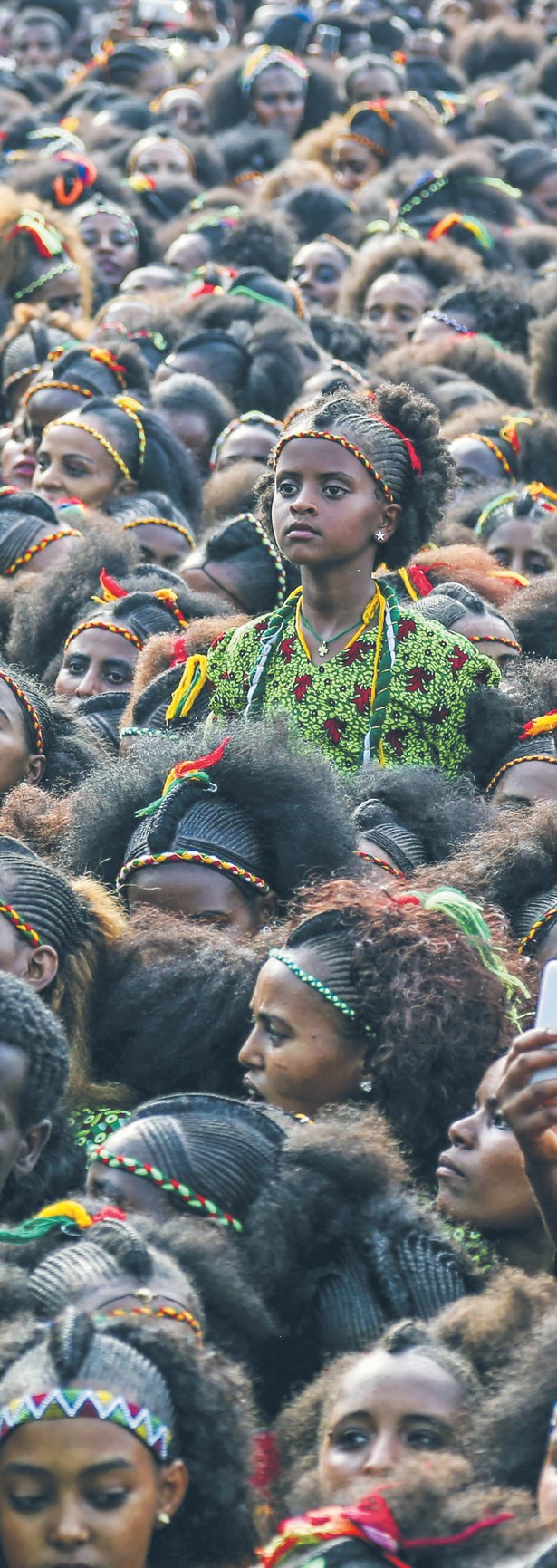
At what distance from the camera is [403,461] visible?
630 cm

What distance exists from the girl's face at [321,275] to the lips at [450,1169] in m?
8.72

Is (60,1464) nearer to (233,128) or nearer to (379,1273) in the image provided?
(379,1273)

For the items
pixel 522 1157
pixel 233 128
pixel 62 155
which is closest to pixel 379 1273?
pixel 522 1157

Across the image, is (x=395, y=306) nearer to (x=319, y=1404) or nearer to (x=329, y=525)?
(x=329, y=525)

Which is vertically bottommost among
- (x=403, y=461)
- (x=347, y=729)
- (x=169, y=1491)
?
(x=169, y=1491)

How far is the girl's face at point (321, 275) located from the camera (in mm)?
12531

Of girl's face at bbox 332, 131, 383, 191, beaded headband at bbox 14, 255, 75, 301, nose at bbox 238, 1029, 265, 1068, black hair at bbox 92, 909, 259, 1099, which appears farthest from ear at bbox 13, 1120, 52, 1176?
girl's face at bbox 332, 131, 383, 191

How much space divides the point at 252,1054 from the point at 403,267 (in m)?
8.11

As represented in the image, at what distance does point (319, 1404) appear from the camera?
3832 millimetres

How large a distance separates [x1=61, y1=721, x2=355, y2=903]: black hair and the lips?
1227 millimetres

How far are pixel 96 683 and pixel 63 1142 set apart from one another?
110 inches

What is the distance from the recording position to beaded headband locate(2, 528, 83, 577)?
26.5 ft

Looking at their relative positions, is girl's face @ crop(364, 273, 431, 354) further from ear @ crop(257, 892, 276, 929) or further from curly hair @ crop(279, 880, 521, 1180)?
curly hair @ crop(279, 880, 521, 1180)

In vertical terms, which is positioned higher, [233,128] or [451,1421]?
[233,128]
